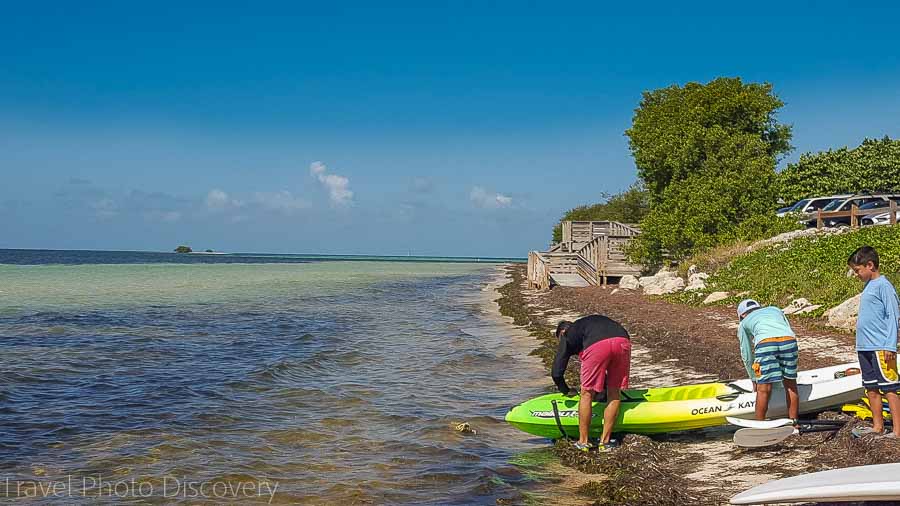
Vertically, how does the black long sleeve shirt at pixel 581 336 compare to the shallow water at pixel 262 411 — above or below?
above

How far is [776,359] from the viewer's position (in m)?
7.98

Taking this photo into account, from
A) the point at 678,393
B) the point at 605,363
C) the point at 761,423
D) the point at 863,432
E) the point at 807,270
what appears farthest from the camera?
the point at 807,270

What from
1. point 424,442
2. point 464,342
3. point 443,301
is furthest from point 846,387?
point 443,301

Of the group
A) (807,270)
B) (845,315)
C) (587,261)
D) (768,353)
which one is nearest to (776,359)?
(768,353)

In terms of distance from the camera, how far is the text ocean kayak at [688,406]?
27.5 ft

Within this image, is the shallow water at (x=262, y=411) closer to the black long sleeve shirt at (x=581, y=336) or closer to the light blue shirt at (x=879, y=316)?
the black long sleeve shirt at (x=581, y=336)

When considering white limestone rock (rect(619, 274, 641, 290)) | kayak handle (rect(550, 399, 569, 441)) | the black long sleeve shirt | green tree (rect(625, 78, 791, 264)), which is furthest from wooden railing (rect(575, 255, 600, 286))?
the black long sleeve shirt

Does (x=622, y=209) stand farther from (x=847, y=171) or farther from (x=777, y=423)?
(x=777, y=423)

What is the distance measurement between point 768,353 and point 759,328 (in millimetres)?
282

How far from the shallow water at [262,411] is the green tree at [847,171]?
31.9m

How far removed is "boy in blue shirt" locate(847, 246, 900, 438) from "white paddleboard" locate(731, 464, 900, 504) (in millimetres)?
1572

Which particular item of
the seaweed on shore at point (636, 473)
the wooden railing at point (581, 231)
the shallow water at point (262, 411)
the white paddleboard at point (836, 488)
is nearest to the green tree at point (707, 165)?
the wooden railing at point (581, 231)

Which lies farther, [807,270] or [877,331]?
[807,270]

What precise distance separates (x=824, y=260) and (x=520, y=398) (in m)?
12.4
